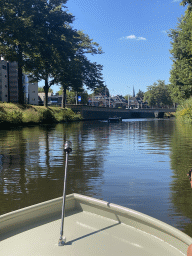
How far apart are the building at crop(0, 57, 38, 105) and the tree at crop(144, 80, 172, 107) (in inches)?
2310

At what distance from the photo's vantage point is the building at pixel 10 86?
4042 inches

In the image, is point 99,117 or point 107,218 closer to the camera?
point 107,218

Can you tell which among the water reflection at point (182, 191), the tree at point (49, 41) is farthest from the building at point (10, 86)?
the water reflection at point (182, 191)

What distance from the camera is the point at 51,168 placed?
11180 mm

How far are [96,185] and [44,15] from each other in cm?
4225

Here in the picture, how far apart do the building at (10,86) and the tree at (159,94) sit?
58.7 meters

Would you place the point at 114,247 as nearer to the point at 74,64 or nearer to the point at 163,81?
the point at 74,64

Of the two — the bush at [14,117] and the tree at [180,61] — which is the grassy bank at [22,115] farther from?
the tree at [180,61]

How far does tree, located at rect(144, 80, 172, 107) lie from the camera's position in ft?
520

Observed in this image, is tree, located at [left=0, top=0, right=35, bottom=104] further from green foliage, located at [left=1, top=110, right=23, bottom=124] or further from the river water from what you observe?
the river water

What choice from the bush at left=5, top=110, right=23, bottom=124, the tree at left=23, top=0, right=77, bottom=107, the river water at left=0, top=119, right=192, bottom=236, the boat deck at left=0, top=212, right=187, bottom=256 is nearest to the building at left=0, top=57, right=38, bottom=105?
the tree at left=23, top=0, right=77, bottom=107

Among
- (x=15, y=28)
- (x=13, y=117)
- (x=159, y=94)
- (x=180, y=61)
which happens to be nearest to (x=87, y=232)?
(x=13, y=117)

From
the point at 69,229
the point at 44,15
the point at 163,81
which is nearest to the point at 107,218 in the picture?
the point at 69,229

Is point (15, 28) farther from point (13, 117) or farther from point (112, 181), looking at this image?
point (112, 181)
